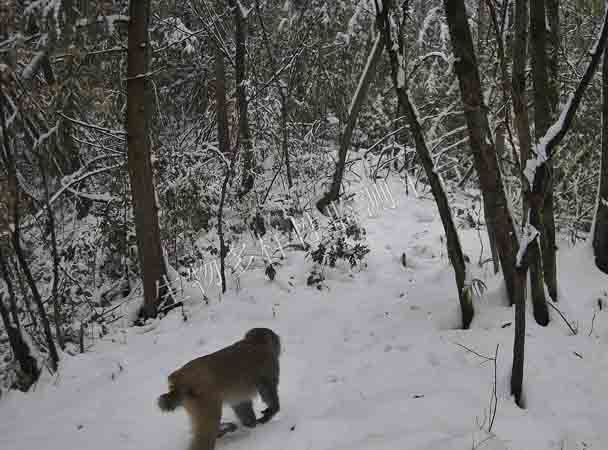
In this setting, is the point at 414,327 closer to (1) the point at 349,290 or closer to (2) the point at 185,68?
(1) the point at 349,290

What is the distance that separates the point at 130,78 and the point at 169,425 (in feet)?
12.6

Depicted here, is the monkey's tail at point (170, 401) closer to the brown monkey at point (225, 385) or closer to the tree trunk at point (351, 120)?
the brown monkey at point (225, 385)

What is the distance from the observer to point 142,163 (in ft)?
18.5

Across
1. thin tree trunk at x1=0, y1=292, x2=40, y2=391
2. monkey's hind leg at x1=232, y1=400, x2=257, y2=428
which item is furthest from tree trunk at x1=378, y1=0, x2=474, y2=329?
thin tree trunk at x1=0, y1=292, x2=40, y2=391

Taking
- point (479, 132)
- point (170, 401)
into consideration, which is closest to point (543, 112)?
point (479, 132)

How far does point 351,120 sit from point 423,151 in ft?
15.5

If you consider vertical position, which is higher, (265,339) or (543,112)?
(543,112)

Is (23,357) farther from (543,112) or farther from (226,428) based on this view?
(543,112)

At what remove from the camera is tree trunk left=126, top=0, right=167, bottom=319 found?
544 cm

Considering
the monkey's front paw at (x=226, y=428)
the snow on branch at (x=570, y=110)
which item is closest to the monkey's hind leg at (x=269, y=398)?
the monkey's front paw at (x=226, y=428)

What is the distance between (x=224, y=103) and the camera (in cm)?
1078

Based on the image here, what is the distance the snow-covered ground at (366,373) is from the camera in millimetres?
3016

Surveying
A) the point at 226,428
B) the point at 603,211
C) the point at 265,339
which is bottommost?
the point at 226,428

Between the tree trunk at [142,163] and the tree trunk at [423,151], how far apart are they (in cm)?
298
